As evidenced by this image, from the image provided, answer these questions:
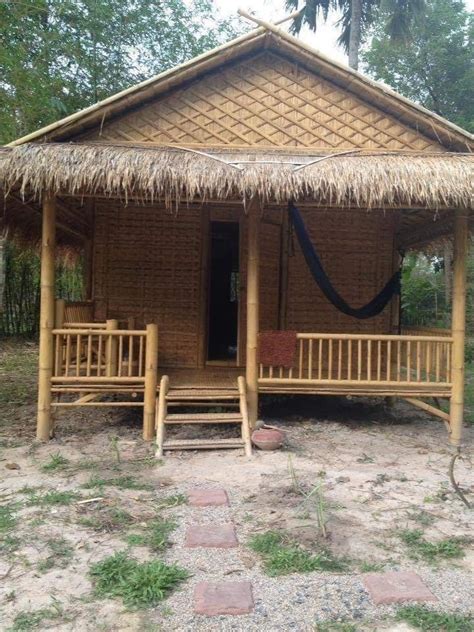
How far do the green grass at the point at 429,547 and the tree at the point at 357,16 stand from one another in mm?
13936

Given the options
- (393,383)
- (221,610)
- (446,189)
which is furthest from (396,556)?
(446,189)

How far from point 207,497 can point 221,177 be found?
2893 millimetres

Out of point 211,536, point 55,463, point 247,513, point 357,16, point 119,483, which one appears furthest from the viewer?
point 357,16

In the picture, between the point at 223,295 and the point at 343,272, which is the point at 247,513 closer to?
the point at 343,272

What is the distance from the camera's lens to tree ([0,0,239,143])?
25.4 ft

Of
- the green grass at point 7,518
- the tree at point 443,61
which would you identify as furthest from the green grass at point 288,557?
the tree at point 443,61

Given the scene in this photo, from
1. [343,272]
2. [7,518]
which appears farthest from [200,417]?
[343,272]

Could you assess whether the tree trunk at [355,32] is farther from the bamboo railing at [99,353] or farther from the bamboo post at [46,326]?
the bamboo railing at [99,353]

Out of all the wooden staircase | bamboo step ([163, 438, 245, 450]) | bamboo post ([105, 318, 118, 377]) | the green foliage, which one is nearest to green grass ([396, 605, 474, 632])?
the wooden staircase

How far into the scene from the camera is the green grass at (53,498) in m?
3.70

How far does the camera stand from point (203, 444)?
197 inches

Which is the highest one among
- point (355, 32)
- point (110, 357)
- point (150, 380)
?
point (355, 32)

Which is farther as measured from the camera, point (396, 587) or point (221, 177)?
point (221, 177)

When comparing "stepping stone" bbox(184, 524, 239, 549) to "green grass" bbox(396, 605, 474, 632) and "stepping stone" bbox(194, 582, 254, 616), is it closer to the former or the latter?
"stepping stone" bbox(194, 582, 254, 616)
